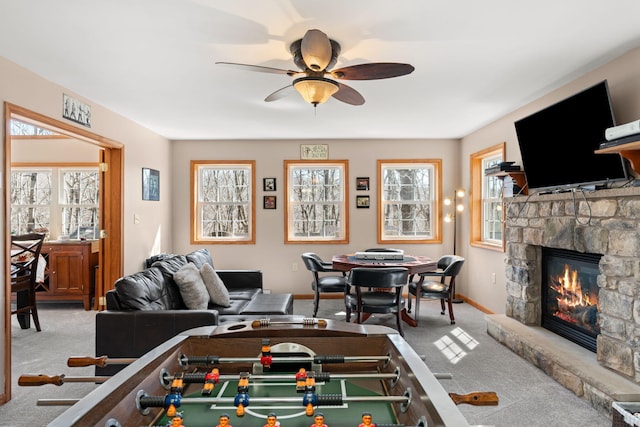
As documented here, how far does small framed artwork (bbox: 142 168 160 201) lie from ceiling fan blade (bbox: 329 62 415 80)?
3458 millimetres

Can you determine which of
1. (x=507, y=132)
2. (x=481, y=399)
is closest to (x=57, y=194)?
(x=507, y=132)

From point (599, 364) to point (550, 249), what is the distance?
3.86ft

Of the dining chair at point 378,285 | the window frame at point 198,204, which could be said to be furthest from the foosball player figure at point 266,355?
the window frame at point 198,204

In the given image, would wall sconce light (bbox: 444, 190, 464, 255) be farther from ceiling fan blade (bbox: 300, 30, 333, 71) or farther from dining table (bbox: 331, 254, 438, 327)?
ceiling fan blade (bbox: 300, 30, 333, 71)

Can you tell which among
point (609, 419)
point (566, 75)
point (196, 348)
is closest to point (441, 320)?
point (609, 419)

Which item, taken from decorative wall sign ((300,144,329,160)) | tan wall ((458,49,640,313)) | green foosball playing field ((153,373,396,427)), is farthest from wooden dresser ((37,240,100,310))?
tan wall ((458,49,640,313))

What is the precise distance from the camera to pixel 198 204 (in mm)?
6090

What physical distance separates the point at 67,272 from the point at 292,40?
458 cm

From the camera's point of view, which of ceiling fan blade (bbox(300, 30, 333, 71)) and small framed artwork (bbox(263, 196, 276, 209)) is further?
small framed artwork (bbox(263, 196, 276, 209))

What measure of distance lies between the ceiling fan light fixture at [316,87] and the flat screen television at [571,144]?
→ 188 centimetres

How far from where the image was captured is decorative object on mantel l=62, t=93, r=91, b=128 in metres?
3.45

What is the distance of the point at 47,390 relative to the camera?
9.43 feet

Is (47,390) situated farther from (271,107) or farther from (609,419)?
(609,419)

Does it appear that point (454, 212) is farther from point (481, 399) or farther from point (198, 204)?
point (481, 399)
